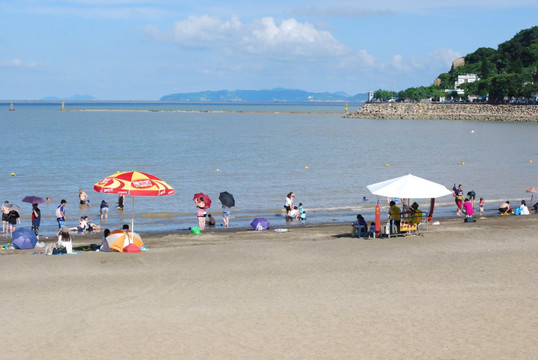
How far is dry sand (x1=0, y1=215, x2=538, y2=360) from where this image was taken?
35.7 feet

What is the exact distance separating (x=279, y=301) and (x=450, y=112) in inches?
5989

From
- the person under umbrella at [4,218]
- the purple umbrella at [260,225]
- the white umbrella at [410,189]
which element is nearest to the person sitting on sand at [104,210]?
the person under umbrella at [4,218]

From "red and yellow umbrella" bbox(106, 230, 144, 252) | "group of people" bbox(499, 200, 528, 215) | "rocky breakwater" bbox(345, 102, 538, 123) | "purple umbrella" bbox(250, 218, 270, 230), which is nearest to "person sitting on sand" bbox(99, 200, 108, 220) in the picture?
"purple umbrella" bbox(250, 218, 270, 230)

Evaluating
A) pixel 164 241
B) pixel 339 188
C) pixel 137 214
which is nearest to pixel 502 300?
pixel 164 241

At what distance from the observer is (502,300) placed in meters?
13.4

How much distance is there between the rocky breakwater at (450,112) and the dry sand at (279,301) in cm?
12703

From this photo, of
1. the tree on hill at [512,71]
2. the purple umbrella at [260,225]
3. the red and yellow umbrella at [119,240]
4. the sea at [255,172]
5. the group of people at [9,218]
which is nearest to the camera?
the red and yellow umbrella at [119,240]

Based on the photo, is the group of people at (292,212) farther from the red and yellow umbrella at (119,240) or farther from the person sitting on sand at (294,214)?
the red and yellow umbrella at (119,240)

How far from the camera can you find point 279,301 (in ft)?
44.1

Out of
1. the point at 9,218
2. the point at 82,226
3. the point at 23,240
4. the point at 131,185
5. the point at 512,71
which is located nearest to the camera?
the point at 131,185

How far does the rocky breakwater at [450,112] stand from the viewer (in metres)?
141

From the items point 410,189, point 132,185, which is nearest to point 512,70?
point 410,189

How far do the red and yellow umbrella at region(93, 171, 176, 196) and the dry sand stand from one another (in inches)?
69.1

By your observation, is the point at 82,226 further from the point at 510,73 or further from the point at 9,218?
the point at 510,73
